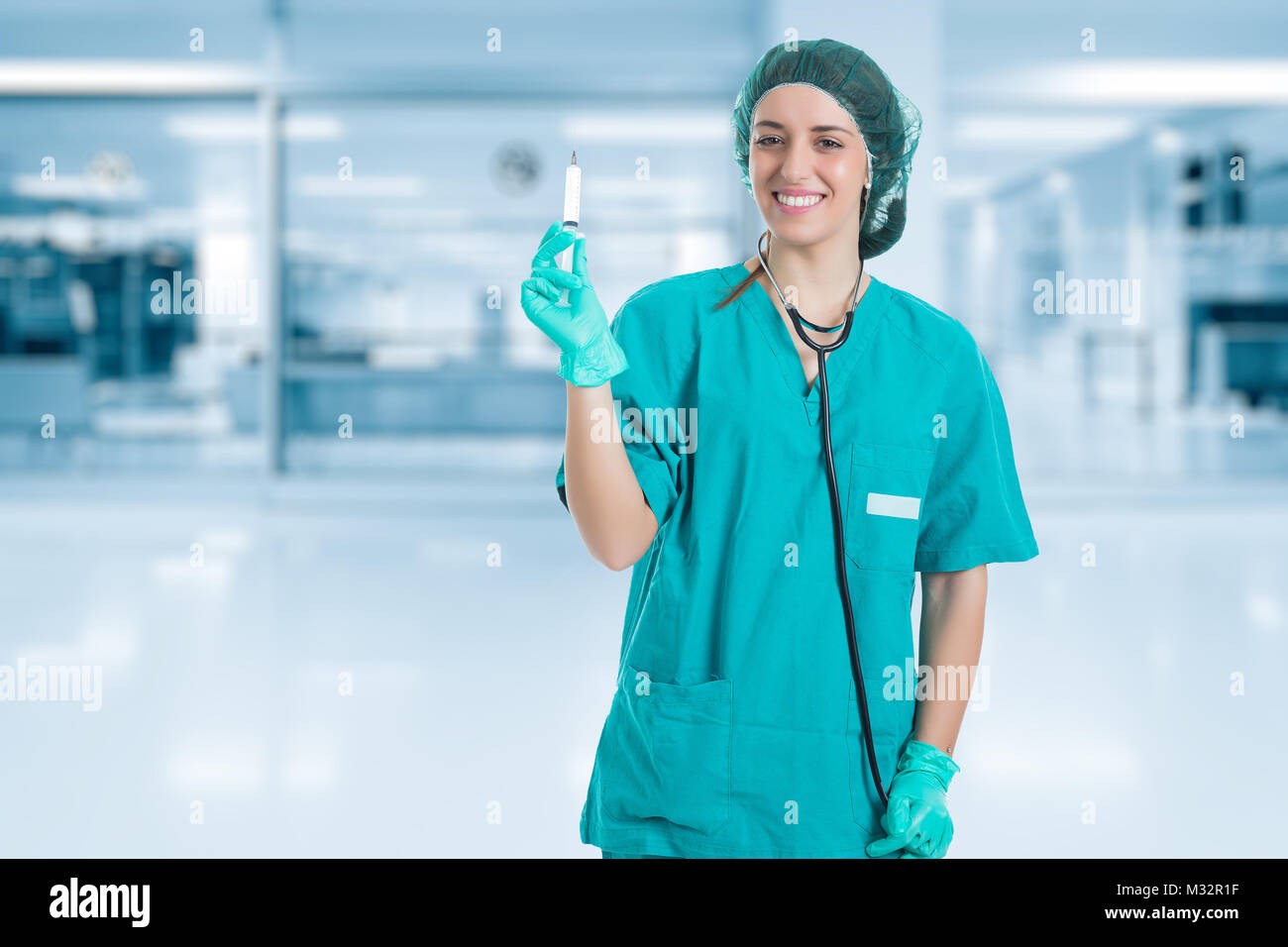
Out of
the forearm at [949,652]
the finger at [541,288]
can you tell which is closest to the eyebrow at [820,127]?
the finger at [541,288]

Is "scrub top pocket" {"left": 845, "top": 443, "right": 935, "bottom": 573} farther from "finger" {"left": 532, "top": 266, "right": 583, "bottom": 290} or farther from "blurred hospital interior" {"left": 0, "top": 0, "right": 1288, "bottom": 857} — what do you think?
"blurred hospital interior" {"left": 0, "top": 0, "right": 1288, "bottom": 857}

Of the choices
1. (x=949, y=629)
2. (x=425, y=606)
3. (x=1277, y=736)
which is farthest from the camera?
(x=425, y=606)

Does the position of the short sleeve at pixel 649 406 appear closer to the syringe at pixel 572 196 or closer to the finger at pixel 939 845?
the syringe at pixel 572 196

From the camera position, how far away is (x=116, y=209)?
9586mm

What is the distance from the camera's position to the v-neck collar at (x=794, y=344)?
1.07 metres

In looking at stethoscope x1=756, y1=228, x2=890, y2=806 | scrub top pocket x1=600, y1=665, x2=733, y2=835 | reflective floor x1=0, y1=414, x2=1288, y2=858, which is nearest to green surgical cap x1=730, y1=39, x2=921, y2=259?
stethoscope x1=756, y1=228, x2=890, y2=806

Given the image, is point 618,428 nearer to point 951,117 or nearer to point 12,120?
point 951,117

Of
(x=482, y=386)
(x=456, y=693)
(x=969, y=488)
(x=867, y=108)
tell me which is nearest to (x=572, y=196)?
(x=867, y=108)

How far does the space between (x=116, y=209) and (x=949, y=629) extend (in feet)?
32.9

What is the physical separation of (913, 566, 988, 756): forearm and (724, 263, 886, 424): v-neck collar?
0.23 meters

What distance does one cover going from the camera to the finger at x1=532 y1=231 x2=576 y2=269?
0.95m

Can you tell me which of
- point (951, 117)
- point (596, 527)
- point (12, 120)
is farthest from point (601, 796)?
point (12, 120)

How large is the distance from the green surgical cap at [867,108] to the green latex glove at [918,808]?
519 millimetres
